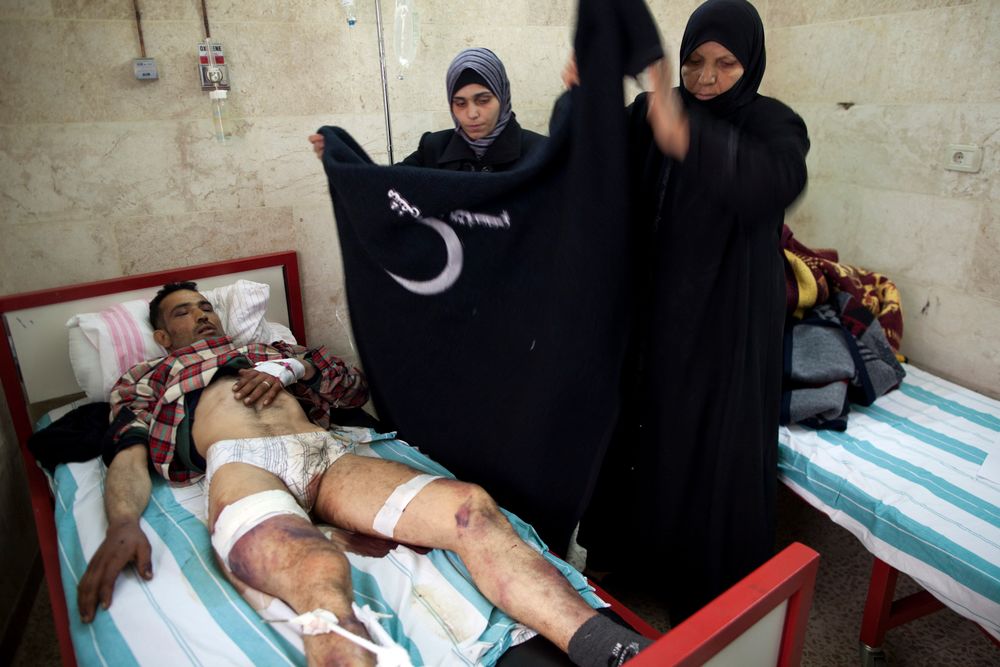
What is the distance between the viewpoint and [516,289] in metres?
1.53

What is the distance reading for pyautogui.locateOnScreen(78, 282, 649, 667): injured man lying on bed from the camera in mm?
1280

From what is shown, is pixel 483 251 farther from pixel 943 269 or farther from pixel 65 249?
pixel 943 269

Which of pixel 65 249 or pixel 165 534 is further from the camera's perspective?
pixel 65 249

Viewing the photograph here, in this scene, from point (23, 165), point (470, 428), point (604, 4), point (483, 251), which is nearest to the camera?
point (604, 4)

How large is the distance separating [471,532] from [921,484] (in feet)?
4.00

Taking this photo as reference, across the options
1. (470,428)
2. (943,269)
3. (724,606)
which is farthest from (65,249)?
(943,269)

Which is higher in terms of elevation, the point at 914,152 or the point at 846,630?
the point at 914,152

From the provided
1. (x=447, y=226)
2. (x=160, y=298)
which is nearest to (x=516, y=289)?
(x=447, y=226)

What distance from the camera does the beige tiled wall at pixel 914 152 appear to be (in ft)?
7.29

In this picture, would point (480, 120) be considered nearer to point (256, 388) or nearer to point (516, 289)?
point (516, 289)

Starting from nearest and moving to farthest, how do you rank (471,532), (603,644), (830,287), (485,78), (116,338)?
(603,644)
(471,532)
(485,78)
(116,338)
(830,287)

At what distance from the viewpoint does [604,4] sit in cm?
120

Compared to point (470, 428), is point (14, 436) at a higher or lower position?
lower

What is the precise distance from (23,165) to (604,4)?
199cm
